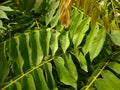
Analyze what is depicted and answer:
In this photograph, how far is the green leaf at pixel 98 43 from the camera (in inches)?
55.5

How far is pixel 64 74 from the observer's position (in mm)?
1400

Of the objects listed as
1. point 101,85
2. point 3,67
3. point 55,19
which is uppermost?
point 55,19

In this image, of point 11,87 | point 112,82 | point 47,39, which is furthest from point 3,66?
point 112,82

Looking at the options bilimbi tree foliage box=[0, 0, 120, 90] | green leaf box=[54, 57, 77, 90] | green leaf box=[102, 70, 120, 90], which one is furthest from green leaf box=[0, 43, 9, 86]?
green leaf box=[102, 70, 120, 90]

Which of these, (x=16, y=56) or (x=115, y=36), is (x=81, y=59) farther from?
(x=16, y=56)

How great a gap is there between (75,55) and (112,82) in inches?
10.2

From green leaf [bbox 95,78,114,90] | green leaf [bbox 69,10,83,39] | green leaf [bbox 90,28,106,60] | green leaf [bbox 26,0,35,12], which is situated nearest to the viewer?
green leaf [bbox 95,78,114,90]

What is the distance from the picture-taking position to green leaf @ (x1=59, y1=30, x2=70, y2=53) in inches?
57.6

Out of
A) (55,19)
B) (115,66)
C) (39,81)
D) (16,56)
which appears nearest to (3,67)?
(16,56)

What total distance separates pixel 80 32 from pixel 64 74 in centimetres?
23

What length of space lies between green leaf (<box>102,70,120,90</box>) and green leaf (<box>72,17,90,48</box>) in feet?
0.64

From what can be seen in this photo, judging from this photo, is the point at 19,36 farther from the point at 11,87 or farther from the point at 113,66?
the point at 113,66

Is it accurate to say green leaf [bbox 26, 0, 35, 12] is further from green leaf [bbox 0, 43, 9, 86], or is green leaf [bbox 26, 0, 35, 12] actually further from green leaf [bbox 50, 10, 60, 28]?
green leaf [bbox 0, 43, 9, 86]

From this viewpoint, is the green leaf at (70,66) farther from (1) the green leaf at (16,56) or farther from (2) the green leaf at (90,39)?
(1) the green leaf at (16,56)
